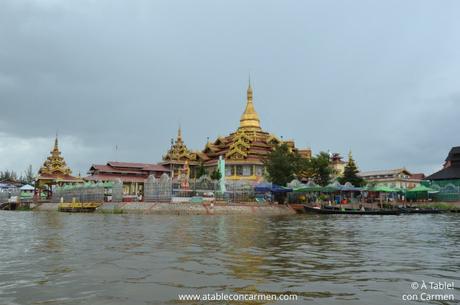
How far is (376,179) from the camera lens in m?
94.7

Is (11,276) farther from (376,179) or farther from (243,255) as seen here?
(376,179)

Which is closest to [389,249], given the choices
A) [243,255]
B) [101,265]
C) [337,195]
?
[243,255]

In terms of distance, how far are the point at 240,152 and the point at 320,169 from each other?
451 inches

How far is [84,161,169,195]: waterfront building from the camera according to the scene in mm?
70375

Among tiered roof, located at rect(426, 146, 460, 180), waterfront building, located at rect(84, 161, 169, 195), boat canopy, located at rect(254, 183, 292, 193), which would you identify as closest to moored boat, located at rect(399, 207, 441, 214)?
tiered roof, located at rect(426, 146, 460, 180)

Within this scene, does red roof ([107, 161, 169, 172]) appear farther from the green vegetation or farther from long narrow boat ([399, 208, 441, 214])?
long narrow boat ([399, 208, 441, 214])

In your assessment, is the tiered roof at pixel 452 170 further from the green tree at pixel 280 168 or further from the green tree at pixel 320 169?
the green tree at pixel 280 168

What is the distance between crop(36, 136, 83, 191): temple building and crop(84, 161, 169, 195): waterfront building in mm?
4674

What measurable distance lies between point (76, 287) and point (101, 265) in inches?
109

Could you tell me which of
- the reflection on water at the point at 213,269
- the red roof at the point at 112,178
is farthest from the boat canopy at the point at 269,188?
the reflection on water at the point at 213,269

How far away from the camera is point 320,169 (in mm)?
60594

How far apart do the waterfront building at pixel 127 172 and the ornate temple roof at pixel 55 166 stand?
5376 millimetres

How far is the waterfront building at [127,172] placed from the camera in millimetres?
70375

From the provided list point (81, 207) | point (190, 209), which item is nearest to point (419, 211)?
point (190, 209)
